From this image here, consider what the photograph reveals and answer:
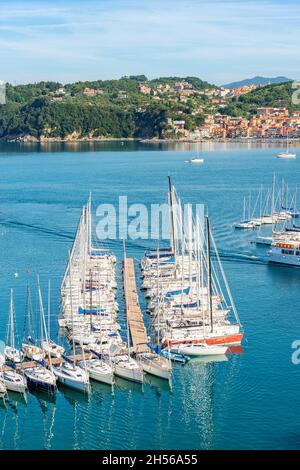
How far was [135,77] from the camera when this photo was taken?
147500 mm

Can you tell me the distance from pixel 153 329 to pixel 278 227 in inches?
480

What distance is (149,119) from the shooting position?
88.9 meters

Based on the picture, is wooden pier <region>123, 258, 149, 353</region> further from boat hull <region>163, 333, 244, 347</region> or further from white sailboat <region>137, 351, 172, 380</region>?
boat hull <region>163, 333, 244, 347</region>

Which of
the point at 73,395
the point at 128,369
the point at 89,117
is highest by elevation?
the point at 89,117

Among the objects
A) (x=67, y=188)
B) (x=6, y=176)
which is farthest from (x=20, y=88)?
(x=67, y=188)

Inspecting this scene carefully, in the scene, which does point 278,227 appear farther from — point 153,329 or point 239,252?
point 153,329

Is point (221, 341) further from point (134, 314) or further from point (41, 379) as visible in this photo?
point (41, 379)

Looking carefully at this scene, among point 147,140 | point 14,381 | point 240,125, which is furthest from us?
point 240,125

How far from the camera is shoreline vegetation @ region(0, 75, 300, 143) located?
287 feet

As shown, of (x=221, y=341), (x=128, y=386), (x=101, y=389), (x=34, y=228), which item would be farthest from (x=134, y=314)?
(x=34, y=228)

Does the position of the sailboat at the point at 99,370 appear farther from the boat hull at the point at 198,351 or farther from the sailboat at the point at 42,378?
the boat hull at the point at 198,351

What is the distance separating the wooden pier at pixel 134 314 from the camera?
14047mm

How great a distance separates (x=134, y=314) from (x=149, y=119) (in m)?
74.4
